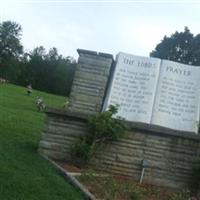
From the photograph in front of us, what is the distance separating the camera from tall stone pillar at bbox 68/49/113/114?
1026 centimetres

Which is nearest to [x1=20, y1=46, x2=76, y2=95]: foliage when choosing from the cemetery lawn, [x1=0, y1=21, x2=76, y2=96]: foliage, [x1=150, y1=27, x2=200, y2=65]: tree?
[x1=0, y1=21, x2=76, y2=96]: foliage

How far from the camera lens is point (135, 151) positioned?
964 cm

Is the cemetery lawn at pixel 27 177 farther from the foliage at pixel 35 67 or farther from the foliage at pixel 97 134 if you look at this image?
the foliage at pixel 35 67

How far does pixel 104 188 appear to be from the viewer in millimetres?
7500

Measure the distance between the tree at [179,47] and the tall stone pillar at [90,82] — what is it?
3118 cm

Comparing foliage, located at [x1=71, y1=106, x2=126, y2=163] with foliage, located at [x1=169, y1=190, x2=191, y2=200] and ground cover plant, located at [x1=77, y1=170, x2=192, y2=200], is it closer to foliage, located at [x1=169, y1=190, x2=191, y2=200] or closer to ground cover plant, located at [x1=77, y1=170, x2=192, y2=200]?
ground cover plant, located at [x1=77, y1=170, x2=192, y2=200]

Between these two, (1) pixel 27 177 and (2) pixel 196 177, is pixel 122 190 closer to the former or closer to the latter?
(1) pixel 27 177

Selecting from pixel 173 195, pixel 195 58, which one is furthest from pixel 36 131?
Answer: pixel 195 58

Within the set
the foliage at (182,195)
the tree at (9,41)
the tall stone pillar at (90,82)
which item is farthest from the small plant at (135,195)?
the tree at (9,41)

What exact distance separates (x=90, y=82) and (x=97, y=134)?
135cm

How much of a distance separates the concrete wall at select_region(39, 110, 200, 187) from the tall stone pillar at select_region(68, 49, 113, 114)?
1.81 ft

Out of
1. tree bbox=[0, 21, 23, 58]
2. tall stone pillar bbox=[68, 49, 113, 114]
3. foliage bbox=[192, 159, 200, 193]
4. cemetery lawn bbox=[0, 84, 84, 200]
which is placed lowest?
cemetery lawn bbox=[0, 84, 84, 200]

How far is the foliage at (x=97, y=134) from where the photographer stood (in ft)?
30.7

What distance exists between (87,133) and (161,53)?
113 ft
